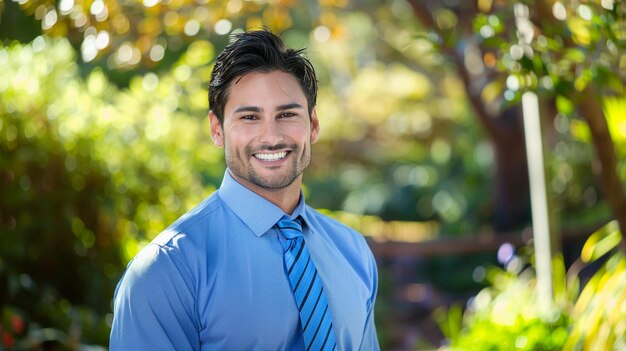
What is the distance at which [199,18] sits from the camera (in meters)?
4.84

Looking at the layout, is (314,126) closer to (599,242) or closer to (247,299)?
(247,299)

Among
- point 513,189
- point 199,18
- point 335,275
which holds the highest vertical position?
point 199,18

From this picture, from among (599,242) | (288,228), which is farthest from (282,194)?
(599,242)

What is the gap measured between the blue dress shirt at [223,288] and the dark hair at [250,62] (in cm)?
23

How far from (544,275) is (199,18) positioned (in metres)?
2.36

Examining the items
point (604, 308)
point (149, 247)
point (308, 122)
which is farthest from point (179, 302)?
point (604, 308)

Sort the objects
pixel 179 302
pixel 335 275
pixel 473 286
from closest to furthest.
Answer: pixel 179 302 < pixel 335 275 < pixel 473 286

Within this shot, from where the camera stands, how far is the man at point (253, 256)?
7.08 feet

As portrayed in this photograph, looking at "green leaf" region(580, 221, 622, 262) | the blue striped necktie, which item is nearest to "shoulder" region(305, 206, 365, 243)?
the blue striped necktie

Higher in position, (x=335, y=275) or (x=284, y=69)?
(x=284, y=69)

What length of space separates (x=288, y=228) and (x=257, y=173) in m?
0.17

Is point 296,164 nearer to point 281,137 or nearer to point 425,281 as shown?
point 281,137

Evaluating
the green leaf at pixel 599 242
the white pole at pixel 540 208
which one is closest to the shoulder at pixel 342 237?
the white pole at pixel 540 208

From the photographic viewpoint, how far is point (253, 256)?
233cm
